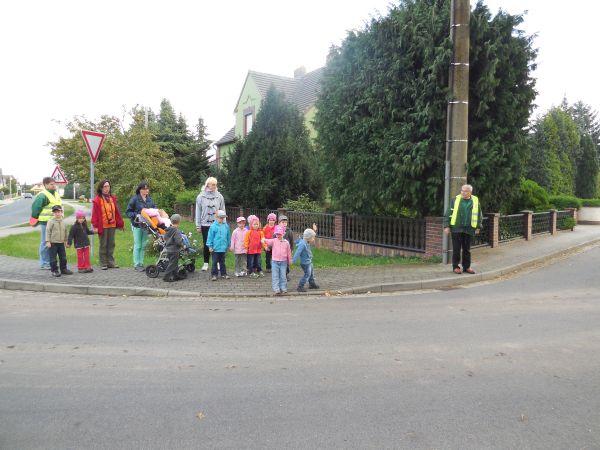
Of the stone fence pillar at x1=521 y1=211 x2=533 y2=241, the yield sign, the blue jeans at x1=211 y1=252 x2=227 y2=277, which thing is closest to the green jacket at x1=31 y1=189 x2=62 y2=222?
the yield sign

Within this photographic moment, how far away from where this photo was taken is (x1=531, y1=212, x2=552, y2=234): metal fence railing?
16973 millimetres

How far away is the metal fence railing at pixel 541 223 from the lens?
55.7ft

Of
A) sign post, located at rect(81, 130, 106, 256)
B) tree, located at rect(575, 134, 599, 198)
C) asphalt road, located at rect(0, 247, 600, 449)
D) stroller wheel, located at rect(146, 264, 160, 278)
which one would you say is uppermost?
tree, located at rect(575, 134, 599, 198)

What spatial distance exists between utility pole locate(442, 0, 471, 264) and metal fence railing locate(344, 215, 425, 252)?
1859mm

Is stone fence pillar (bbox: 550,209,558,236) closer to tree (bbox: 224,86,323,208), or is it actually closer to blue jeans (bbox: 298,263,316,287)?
tree (bbox: 224,86,323,208)

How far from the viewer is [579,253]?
1347 centimetres

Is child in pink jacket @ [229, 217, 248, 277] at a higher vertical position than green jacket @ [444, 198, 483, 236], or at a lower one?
lower

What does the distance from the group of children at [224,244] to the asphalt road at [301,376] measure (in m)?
1.31

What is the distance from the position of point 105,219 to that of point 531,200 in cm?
1692

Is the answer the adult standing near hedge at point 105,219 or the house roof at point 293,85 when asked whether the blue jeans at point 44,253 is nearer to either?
the adult standing near hedge at point 105,219

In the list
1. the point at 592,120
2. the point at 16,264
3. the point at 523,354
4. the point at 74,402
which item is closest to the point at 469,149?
the point at 523,354

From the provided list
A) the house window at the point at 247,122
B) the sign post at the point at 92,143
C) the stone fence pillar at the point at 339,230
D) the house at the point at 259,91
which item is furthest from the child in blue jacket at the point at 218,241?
the house window at the point at 247,122

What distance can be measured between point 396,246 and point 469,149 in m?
3.04

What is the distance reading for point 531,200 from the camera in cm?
1956
